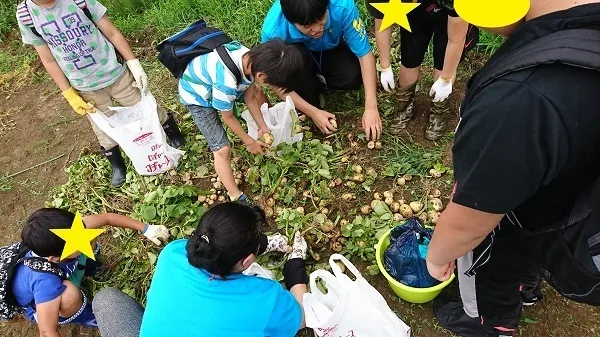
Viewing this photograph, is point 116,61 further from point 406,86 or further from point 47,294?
point 406,86

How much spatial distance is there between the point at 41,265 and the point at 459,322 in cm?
209

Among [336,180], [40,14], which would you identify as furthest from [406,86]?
[40,14]

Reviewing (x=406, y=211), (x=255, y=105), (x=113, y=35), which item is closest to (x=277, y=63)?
(x=255, y=105)

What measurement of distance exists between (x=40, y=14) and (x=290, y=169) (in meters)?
1.70

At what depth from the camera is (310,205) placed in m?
2.88

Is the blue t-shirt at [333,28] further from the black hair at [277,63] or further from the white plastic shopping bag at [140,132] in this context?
the white plastic shopping bag at [140,132]

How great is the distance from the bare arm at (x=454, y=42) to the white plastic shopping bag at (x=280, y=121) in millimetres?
945

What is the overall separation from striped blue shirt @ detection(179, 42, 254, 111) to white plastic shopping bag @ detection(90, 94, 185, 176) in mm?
485

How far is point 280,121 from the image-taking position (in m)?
3.00

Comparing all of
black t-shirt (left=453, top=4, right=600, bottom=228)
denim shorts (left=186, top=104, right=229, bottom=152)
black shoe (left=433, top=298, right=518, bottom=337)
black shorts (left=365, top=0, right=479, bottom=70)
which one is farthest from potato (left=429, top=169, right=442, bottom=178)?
black t-shirt (left=453, top=4, right=600, bottom=228)

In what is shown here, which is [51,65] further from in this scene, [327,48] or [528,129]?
[528,129]

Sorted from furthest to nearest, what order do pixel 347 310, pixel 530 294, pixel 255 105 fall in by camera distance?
pixel 255 105, pixel 530 294, pixel 347 310

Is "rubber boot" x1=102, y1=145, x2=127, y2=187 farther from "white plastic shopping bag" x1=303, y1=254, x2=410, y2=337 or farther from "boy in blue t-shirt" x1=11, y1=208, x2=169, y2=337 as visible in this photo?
"white plastic shopping bag" x1=303, y1=254, x2=410, y2=337

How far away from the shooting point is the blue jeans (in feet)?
7.51
